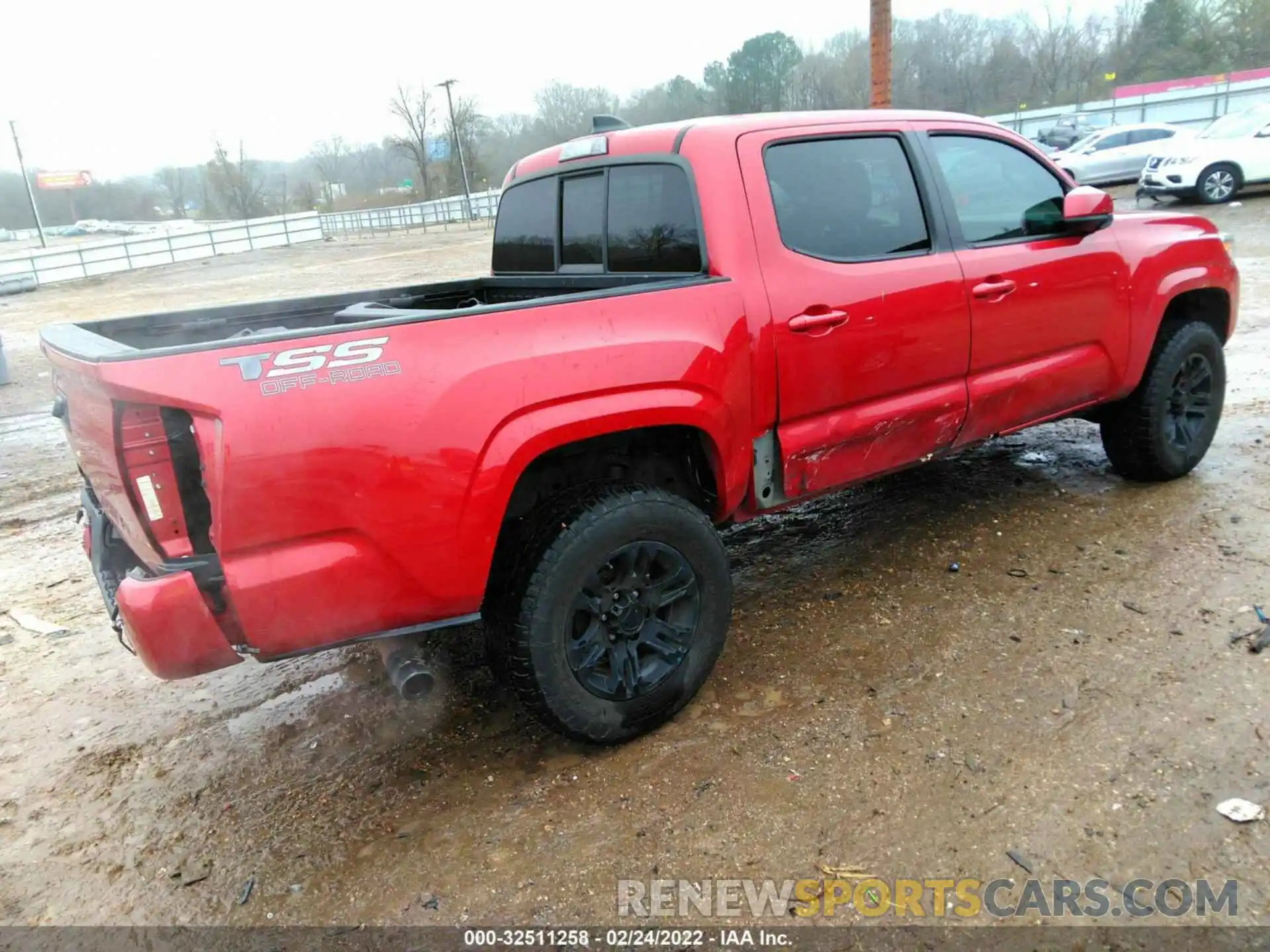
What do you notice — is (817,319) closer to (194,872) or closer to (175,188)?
(194,872)

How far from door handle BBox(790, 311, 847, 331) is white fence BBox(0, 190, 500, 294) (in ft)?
58.3

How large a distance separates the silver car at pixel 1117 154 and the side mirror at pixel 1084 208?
2043 centimetres

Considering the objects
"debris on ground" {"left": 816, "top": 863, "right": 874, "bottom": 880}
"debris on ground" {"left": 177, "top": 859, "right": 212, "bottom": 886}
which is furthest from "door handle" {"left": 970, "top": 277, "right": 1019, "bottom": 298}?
"debris on ground" {"left": 177, "top": 859, "right": 212, "bottom": 886}

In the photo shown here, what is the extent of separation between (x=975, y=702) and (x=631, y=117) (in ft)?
219

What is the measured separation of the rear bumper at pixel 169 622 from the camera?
2152 millimetres

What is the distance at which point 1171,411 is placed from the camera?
14.7 feet

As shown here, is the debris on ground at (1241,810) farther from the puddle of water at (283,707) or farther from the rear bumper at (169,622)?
the puddle of water at (283,707)

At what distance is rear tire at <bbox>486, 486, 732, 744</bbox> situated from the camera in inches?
102

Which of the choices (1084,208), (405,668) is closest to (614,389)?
(405,668)

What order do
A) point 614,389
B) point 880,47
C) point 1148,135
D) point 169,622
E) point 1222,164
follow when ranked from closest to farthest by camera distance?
point 169,622, point 614,389, point 880,47, point 1222,164, point 1148,135

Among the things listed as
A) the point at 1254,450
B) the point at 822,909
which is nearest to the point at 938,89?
the point at 1254,450

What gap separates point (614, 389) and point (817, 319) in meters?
0.87

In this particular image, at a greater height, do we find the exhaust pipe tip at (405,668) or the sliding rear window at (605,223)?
the sliding rear window at (605,223)

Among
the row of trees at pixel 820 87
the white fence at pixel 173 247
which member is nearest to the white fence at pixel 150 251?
the white fence at pixel 173 247
